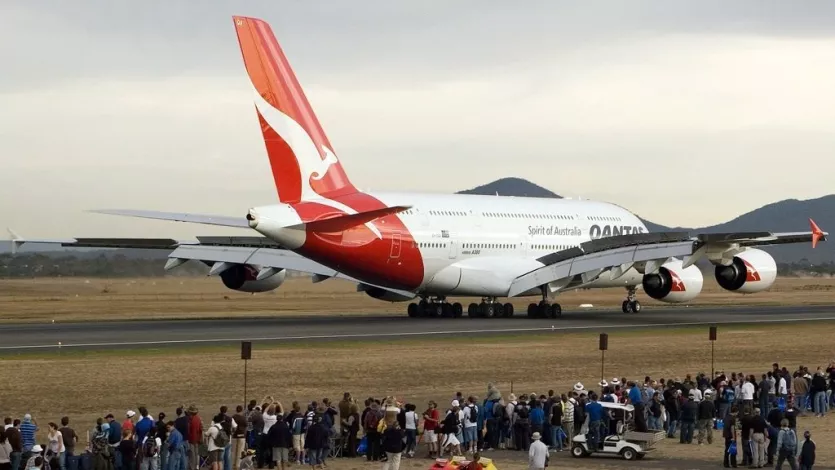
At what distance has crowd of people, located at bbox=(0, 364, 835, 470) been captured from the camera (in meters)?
21.6

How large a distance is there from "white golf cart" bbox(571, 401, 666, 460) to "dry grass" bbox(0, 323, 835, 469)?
390 millimetres

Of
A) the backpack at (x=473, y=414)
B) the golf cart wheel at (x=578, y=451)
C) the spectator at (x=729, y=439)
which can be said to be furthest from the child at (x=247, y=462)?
the spectator at (x=729, y=439)

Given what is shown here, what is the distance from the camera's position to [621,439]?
24.7m

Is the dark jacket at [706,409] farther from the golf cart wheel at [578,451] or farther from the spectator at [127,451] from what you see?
the spectator at [127,451]

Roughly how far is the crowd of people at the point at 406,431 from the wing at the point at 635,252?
20391 millimetres

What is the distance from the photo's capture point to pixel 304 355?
37781mm

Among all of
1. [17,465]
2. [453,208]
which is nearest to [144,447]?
[17,465]

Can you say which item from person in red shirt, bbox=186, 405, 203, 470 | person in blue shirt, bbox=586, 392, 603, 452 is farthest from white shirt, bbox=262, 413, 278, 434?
person in blue shirt, bbox=586, 392, 603, 452

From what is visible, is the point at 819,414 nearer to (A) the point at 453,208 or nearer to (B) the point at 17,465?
(B) the point at 17,465

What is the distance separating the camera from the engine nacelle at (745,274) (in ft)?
178

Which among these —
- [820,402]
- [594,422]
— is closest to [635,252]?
[820,402]

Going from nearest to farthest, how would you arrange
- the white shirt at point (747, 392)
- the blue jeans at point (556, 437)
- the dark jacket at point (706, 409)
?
the blue jeans at point (556, 437), the dark jacket at point (706, 409), the white shirt at point (747, 392)

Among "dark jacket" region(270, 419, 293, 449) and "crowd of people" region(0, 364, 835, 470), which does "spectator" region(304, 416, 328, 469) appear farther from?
"dark jacket" region(270, 419, 293, 449)

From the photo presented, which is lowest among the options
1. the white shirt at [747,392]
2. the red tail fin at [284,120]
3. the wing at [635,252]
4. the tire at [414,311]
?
the white shirt at [747,392]
